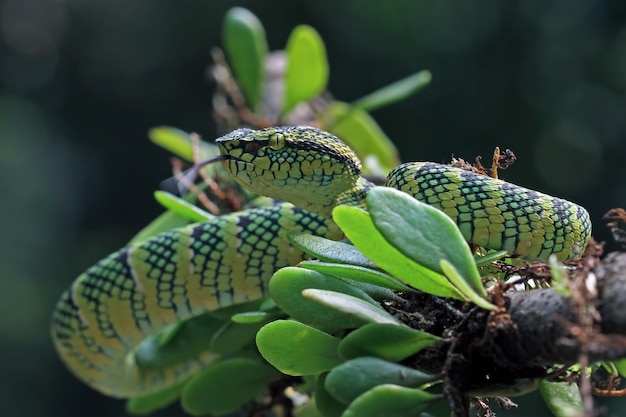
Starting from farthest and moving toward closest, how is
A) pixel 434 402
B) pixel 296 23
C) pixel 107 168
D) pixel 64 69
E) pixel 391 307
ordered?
pixel 64 69 < pixel 107 168 < pixel 296 23 < pixel 391 307 < pixel 434 402

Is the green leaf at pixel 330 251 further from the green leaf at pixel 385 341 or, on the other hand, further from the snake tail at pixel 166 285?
the snake tail at pixel 166 285

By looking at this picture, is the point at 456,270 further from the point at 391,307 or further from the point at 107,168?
the point at 107,168

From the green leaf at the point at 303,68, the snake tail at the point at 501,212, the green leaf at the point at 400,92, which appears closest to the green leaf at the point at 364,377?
the snake tail at the point at 501,212

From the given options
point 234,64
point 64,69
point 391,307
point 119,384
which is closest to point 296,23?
point 64,69

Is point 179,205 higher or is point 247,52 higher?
point 247,52

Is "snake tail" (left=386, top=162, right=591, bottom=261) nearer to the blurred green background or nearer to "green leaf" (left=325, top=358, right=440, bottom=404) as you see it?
"green leaf" (left=325, top=358, right=440, bottom=404)

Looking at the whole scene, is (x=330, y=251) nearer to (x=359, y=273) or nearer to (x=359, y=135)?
(x=359, y=273)

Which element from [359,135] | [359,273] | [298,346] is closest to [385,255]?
[359,273]
